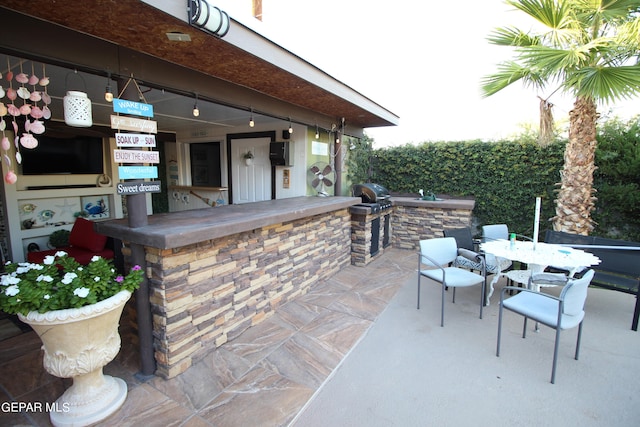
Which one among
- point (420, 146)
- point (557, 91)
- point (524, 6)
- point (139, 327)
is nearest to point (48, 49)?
point (139, 327)

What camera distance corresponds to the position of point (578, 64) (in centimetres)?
367

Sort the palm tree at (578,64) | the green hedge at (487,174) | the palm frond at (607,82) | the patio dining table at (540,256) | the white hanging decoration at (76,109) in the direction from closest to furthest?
1. the white hanging decoration at (76,109)
2. the patio dining table at (540,256)
3. the palm frond at (607,82)
4. the palm tree at (578,64)
5. the green hedge at (487,174)

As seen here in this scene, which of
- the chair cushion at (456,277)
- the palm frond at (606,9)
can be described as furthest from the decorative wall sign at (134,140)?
the palm frond at (606,9)

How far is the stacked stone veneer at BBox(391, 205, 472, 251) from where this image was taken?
18.5ft

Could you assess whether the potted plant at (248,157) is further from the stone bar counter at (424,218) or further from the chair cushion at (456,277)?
the chair cushion at (456,277)

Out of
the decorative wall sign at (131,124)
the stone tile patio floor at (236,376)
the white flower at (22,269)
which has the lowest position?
the stone tile patio floor at (236,376)

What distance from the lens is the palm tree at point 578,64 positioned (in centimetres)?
337

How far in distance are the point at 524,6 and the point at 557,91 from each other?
3.74 ft

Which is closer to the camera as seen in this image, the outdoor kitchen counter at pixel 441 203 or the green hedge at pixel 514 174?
the green hedge at pixel 514 174

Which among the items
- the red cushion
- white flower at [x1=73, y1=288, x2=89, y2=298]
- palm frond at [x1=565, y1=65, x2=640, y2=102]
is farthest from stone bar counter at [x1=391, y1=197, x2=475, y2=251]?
white flower at [x1=73, y1=288, x2=89, y2=298]

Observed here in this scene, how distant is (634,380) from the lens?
2256 mm

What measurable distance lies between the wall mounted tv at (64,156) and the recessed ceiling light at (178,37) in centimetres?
390

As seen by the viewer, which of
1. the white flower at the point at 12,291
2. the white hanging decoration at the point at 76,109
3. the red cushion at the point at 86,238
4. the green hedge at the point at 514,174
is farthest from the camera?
the green hedge at the point at 514,174

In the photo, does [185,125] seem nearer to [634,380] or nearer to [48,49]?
[48,49]
